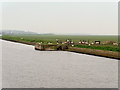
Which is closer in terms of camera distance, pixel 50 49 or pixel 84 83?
pixel 84 83

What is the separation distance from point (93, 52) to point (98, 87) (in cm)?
1645

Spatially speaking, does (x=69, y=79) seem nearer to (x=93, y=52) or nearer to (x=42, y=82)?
(x=42, y=82)

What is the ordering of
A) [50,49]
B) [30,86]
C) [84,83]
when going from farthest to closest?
1. [50,49]
2. [84,83]
3. [30,86]

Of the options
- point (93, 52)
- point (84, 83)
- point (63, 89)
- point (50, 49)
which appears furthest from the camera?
point (50, 49)

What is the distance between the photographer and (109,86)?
10.8 meters

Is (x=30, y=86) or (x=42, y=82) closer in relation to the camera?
(x=30, y=86)

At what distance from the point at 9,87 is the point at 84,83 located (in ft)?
12.1

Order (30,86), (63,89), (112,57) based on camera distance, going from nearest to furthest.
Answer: (63,89) < (30,86) < (112,57)

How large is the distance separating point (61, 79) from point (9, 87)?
3133mm

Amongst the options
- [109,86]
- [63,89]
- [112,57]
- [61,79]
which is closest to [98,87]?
[109,86]

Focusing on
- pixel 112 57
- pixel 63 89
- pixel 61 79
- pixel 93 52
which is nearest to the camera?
pixel 63 89

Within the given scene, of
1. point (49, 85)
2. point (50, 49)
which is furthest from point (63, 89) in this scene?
point (50, 49)

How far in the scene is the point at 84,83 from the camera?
1147 centimetres

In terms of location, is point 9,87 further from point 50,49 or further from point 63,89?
point 50,49
